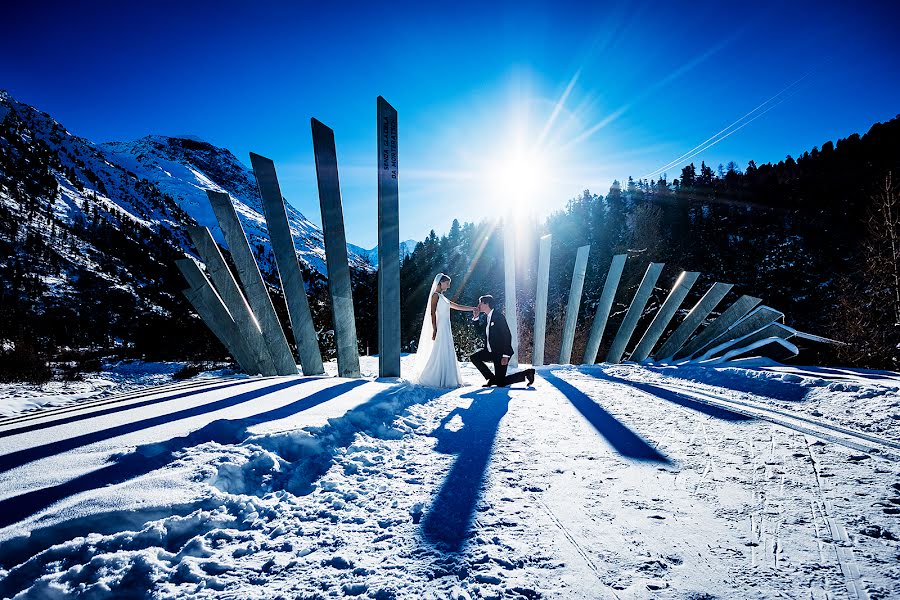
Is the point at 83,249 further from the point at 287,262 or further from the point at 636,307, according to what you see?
the point at 636,307

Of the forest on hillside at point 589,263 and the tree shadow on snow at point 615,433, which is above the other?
the forest on hillside at point 589,263

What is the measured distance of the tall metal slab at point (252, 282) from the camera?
23.9 feet

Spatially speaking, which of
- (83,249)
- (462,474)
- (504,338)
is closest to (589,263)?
(504,338)

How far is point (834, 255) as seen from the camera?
174ft

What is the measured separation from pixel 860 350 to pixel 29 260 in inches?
4364

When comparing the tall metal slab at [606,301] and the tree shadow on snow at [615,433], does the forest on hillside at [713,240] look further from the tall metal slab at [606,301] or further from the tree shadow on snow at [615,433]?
the tree shadow on snow at [615,433]

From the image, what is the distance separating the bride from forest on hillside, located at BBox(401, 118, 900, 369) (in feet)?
47.0

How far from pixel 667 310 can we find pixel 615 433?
1040cm

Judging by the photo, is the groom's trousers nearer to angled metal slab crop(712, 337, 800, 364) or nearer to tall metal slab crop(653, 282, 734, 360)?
angled metal slab crop(712, 337, 800, 364)

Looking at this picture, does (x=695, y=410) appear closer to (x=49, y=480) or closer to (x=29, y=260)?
(x=49, y=480)

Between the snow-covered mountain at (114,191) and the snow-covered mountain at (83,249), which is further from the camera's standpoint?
the snow-covered mountain at (114,191)

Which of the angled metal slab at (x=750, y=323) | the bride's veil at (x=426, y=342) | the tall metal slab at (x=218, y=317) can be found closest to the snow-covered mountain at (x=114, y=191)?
the tall metal slab at (x=218, y=317)

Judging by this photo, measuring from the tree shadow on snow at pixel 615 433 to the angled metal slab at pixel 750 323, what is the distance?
24.2 feet

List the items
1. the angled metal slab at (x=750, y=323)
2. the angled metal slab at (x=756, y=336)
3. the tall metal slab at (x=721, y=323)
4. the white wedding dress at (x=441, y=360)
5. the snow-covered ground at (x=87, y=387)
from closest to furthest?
the snow-covered ground at (x=87, y=387) → the white wedding dress at (x=441, y=360) → the angled metal slab at (x=756, y=336) → the angled metal slab at (x=750, y=323) → the tall metal slab at (x=721, y=323)
